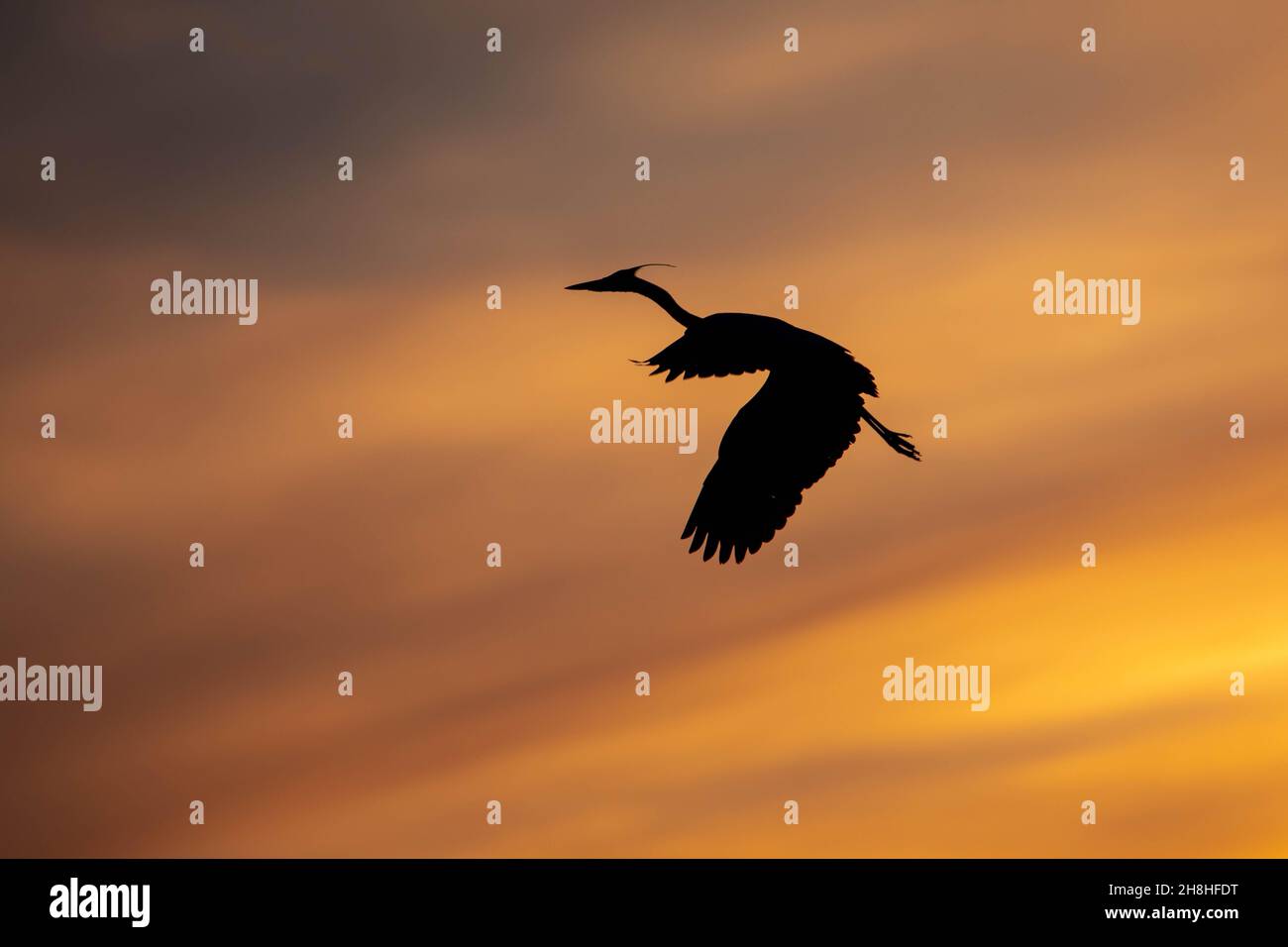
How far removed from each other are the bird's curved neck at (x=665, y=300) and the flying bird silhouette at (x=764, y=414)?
10mm

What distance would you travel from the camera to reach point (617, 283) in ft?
52.3

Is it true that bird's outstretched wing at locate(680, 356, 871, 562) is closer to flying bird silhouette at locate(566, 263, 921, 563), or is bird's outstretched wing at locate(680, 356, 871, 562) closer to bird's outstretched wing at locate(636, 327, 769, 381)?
flying bird silhouette at locate(566, 263, 921, 563)

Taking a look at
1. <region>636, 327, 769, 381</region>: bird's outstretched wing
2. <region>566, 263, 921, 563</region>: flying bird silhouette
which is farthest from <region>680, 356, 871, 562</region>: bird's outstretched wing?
<region>636, 327, 769, 381</region>: bird's outstretched wing

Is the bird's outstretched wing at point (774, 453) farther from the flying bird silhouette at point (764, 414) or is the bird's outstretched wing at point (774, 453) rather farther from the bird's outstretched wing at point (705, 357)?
the bird's outstretched wing at point (705, 357)

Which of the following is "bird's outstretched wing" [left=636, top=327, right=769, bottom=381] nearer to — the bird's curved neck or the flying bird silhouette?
the flying bird silhouette

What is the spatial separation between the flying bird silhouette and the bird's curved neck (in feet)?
0.03

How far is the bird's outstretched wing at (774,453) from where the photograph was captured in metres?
14.5

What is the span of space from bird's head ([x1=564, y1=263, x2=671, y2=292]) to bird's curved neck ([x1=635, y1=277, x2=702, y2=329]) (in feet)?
0.14

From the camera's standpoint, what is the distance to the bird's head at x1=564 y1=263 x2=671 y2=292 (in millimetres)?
15797

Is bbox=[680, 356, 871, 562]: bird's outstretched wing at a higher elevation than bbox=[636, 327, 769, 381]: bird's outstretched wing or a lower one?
lower

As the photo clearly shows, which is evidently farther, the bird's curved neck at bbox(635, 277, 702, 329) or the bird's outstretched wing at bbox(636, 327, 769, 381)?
the bird's curved neck at bbox(635, 277, 702, 329)
